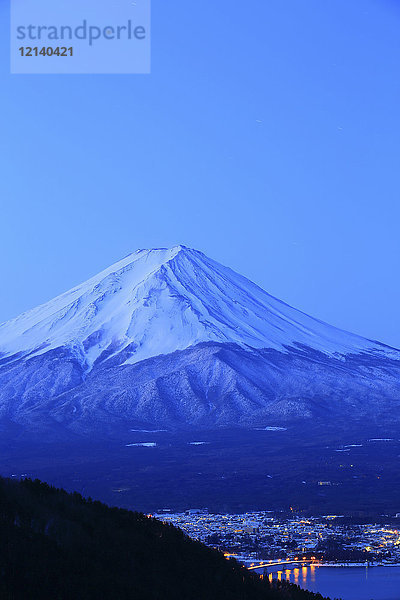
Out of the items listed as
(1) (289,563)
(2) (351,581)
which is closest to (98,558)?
(2) (351,581)

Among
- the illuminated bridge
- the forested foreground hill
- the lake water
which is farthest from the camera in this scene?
the illuminated bridge

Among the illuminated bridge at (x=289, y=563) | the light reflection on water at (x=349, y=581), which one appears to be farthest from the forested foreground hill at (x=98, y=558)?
the illuminated bridge at (x=289, y=563)

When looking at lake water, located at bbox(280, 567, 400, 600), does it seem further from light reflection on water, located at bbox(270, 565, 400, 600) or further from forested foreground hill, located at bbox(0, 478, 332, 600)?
forested foreground hill, located at bbox(0, 478, 332, 600)

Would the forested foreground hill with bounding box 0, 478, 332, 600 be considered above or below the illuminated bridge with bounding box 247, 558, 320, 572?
above

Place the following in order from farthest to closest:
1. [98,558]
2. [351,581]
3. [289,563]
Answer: [289,563], [351,581], [98,558]

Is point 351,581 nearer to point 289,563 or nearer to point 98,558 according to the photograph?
point 289,563

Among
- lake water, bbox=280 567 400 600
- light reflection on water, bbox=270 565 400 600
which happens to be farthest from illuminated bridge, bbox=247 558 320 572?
lake water, bbox=280 567 400 600

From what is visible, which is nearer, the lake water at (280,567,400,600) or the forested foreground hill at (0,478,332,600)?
the forested foreground hill at (0,478,332,600)
